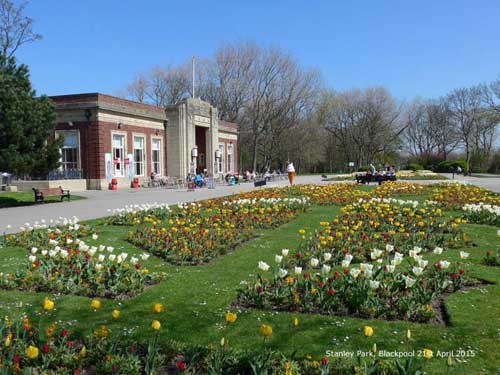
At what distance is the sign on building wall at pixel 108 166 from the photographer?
30938 mm

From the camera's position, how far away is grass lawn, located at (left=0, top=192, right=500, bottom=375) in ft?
13.9

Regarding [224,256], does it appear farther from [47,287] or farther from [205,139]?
[205,139]

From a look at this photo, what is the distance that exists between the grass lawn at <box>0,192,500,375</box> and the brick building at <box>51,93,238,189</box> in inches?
950

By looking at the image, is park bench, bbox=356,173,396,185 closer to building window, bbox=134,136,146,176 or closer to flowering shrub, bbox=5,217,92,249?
building window, bbox=134,136,146,176

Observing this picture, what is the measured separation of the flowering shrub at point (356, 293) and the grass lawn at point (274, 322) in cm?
17

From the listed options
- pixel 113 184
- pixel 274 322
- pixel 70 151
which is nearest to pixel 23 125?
pixel 113 184

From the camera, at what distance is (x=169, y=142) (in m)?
39.5

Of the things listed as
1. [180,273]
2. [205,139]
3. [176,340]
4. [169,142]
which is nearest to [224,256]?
[180,273]

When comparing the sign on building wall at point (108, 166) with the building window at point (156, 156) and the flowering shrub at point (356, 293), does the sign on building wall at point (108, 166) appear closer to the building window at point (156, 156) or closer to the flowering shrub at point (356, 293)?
the building window at point (156, 156)

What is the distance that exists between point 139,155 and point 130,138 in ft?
6.69

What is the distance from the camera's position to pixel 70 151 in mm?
31281

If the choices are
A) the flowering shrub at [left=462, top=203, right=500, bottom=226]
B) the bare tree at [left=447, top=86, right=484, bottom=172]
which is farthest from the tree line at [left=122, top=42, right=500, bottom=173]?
the flowering shrub at [left=462, top=203, right=500, bottom=226]

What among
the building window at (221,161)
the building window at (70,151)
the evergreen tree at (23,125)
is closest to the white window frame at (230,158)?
the building window at (221,161)

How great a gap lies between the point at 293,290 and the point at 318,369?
5.51 ft
